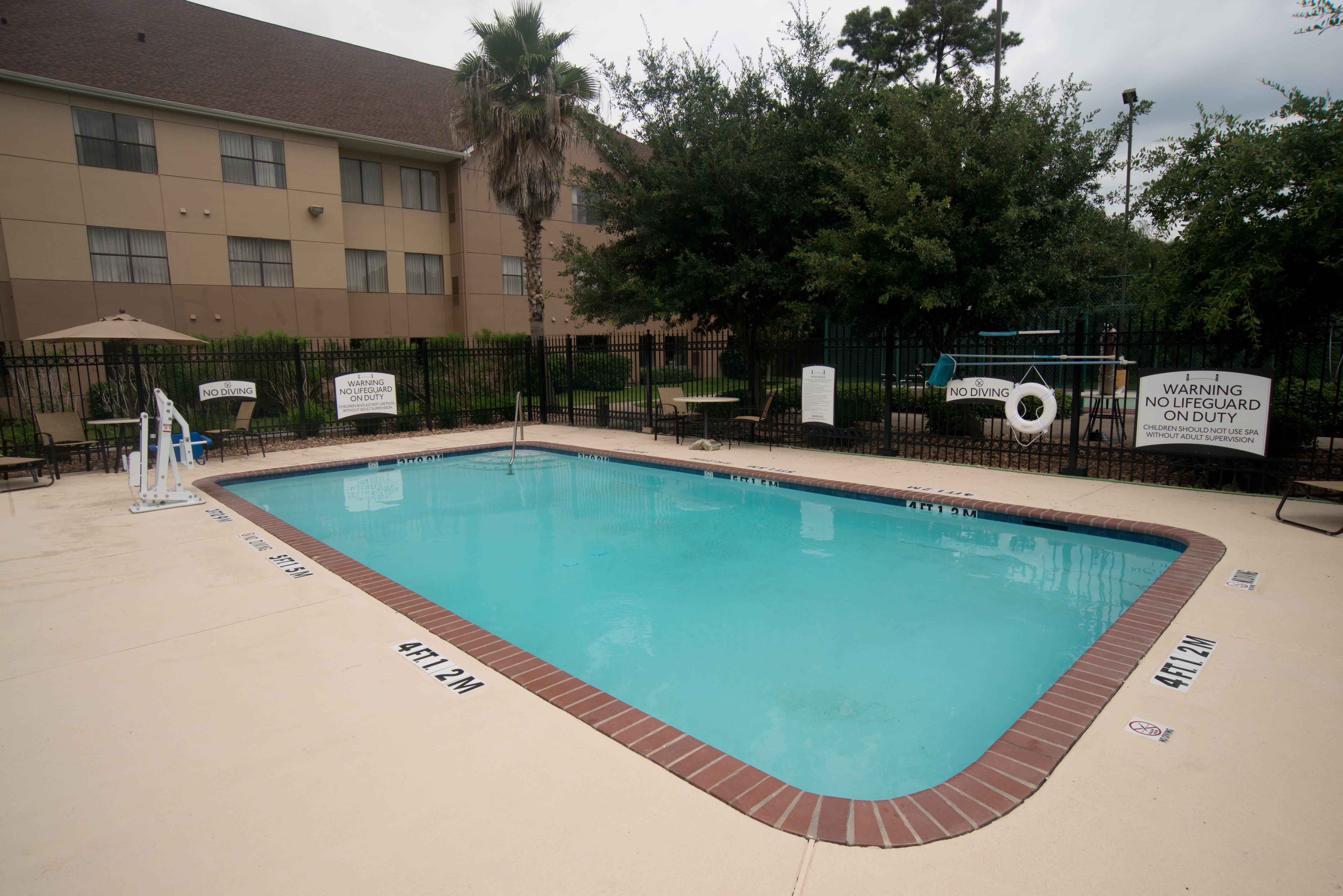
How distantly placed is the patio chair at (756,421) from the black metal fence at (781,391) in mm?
78

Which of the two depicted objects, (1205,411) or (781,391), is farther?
(781,391)

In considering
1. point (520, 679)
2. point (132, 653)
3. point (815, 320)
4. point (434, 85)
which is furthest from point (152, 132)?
point (520, 679)

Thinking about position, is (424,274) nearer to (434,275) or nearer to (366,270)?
(434,275)

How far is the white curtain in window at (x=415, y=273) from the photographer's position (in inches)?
880

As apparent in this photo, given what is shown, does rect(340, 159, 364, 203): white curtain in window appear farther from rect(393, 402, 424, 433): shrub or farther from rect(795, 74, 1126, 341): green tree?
rect(795, 74, 1126, 341): green tree

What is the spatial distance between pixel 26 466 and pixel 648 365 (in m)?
9.71

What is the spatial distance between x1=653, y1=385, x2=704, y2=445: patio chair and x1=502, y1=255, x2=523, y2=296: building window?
40.0 ft

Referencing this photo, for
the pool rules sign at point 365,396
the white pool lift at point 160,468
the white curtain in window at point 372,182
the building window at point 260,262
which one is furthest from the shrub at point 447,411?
the white curtain in window at point 372,182

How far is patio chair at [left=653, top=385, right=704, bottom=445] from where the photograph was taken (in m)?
12.7

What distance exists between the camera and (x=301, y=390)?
45.2 feet

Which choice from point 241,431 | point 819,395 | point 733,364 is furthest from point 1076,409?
point 733,364

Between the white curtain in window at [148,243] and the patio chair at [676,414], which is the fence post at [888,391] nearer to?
the patio chair at [676,414]

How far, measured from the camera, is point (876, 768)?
3.25 m

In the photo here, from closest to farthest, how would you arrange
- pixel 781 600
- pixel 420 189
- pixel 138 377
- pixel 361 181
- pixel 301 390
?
1. pixel 781 600
2. pixel 138 377
3. pixel 301 390
4. pixel 361 181
5. pixel 420 189
